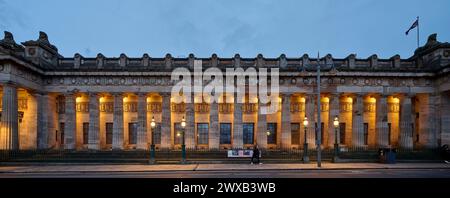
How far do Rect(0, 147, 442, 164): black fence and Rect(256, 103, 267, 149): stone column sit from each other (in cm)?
428

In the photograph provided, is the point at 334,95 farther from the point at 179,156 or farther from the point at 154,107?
the point at 154,107

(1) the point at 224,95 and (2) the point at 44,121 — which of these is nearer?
(2) the point at 44,121

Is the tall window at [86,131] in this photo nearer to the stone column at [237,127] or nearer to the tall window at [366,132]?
the stone column at [237,127]

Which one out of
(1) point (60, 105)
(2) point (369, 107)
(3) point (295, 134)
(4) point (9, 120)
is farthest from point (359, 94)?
(4) point (9, 120)

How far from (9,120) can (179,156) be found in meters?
17.3

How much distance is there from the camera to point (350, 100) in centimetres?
4284

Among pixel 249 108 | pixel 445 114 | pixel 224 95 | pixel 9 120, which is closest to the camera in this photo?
pixel 9 120

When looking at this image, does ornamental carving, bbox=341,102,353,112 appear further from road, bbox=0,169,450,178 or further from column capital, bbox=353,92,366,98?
road, bbox=0,169,450,178

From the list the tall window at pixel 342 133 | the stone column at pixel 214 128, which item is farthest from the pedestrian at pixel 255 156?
the tall window at pixel 342 133

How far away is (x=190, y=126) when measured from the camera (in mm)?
39125

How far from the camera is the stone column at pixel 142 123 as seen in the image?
38.8 m
